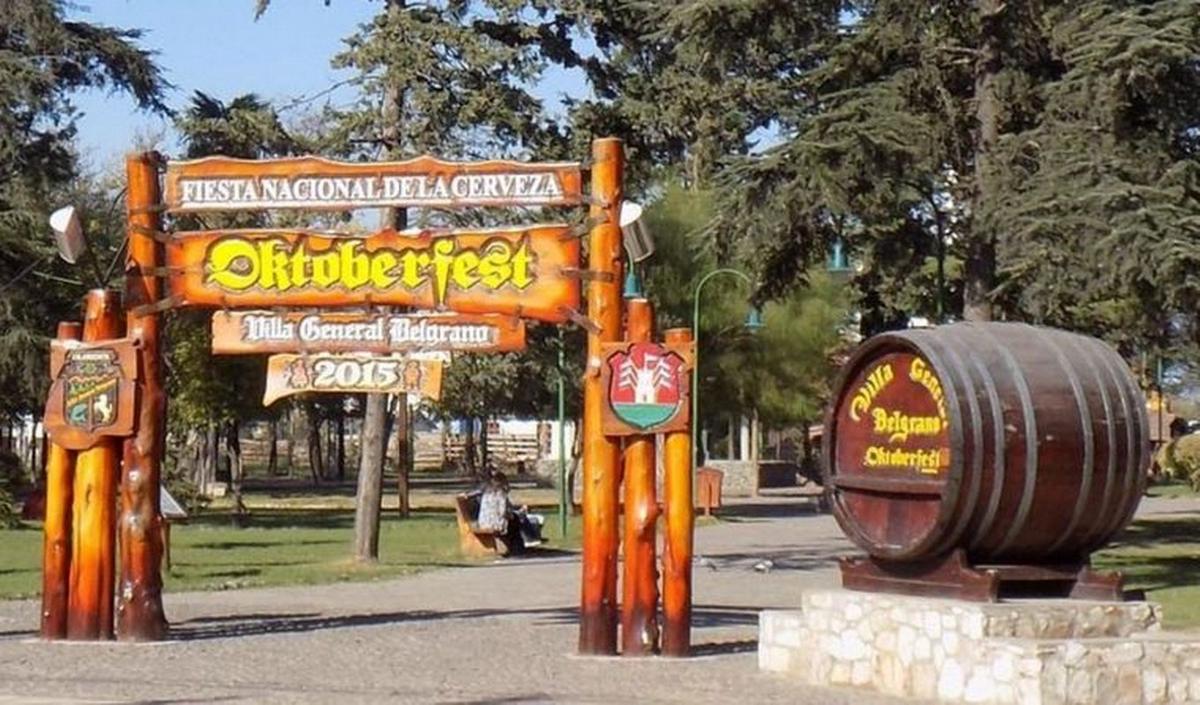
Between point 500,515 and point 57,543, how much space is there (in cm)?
1307

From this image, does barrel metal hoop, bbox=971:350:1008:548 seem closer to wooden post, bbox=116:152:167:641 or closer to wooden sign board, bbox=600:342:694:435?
wooden sign board, bbox=600:342:694:435

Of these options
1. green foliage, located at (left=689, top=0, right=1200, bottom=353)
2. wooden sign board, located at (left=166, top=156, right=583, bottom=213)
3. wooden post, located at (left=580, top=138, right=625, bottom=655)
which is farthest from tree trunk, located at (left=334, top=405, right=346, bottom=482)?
wooden post, located at (left=580, top=138, right=625, bottom=655)

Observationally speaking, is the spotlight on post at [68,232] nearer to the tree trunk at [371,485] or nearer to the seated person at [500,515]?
the tree trunk at [371,485]

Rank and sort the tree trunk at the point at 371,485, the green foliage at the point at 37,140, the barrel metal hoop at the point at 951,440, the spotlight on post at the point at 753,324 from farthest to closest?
the spotlight on post at the point at 753,324 < the green foliage at the point at 37,140 < the tree trunk at the point at 371,485 < the barrel metal hoop at the point at 951,440

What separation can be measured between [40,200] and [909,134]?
1798 cm

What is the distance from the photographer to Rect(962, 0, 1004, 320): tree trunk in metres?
25.3

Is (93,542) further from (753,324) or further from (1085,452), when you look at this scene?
(753,324)

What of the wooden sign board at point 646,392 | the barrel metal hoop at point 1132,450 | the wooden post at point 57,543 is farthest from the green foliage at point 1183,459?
the wooden post at point 57,543

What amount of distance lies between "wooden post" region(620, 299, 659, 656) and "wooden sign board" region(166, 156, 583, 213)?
1.26 meters

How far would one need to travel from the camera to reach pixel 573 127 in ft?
94.1

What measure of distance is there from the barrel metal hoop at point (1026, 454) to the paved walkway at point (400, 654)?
1.39 m

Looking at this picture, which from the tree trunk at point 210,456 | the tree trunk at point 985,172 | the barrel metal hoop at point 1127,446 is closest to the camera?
the barrel metal hoop at point 1127,446

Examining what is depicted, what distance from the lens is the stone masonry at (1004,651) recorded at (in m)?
13.2

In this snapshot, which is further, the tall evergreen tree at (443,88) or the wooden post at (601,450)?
the tall evergreen tree at (443,88)
